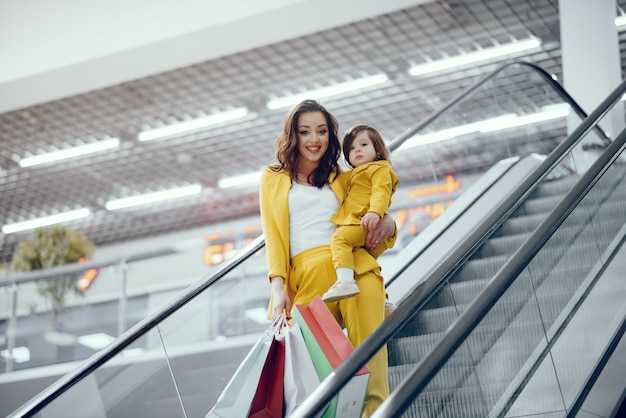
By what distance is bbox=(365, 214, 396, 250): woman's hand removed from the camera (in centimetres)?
330

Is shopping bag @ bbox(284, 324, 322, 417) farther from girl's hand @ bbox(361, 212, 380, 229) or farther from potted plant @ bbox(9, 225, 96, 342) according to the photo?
potted plant @ bbox(9, 225, 96, 342)

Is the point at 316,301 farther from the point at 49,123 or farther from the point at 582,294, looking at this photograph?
the point at 49,123

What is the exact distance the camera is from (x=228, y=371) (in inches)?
197

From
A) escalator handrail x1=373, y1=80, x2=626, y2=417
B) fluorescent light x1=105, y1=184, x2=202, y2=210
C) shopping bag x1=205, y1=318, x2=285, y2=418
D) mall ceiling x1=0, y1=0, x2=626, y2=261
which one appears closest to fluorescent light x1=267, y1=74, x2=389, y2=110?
mall ceiling x1=0, y1=0, x2=626, y2=261

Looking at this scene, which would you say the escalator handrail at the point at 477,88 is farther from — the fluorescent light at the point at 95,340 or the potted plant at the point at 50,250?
the potted plant at the point at 50,250

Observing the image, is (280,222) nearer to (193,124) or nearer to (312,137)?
(312,137)

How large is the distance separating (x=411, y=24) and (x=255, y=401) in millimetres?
8462

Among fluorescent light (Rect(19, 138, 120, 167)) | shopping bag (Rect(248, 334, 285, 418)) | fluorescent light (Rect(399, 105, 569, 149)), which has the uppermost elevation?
fluorescent light (Rect(19, 138, 120, 167))

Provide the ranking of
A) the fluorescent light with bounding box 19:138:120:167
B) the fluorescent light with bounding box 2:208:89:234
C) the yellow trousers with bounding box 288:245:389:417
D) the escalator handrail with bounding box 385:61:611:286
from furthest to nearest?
the fluorescent light with bounding box 2:208:89:234, the fluorescent light with bounding box 19:138:120:167, the escalator handrail with bounding box 385:61:611:286, the yellow trousers with bounding box 288:245:389:417

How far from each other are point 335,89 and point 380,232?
30.8ft

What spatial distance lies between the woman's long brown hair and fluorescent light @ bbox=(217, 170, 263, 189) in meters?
12.9

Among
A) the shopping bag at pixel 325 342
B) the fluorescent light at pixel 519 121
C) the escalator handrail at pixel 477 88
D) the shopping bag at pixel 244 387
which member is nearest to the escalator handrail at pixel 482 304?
the shopping bag at pixel 325 342

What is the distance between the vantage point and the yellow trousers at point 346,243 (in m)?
3.16

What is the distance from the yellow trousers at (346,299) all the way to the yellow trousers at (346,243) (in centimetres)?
8
